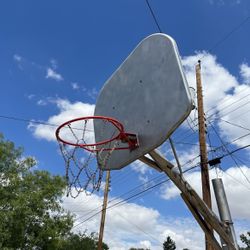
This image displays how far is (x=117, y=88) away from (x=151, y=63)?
3.35 feet

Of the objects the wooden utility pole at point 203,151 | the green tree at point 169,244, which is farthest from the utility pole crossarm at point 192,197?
the green tree at point 169,244

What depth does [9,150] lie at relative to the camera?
19422mm

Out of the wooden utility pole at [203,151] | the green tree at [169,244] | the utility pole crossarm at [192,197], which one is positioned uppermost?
the green tree at [169,244]

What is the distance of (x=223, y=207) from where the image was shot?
28.0ft

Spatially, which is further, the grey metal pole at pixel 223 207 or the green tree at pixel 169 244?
the green tree at pixel 169 244

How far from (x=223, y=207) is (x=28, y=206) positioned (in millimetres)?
11614

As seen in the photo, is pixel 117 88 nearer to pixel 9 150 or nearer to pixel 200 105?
pixel 200 105

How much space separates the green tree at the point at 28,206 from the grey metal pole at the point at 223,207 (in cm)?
1081

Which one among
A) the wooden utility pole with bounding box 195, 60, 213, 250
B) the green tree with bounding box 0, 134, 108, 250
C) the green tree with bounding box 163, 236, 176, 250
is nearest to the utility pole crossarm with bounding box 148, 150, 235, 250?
the wooden utility pole with bounding box 195, 60, 213, 250

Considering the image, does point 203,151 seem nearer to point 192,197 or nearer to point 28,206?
point 192,197

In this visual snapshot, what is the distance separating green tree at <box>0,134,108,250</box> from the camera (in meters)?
17.2

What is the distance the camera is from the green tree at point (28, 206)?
17203mm

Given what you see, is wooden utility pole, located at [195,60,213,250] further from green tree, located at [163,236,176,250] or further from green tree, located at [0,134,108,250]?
green tree, located at [163,236,176,250]

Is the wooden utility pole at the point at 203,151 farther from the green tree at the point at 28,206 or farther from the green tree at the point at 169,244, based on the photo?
the green tree at the point at 169,244
